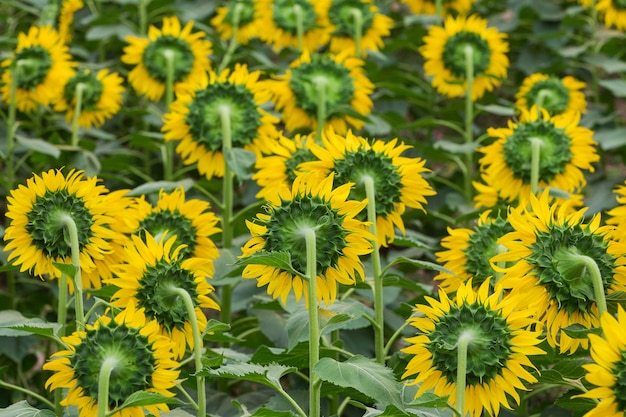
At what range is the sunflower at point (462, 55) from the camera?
303cm

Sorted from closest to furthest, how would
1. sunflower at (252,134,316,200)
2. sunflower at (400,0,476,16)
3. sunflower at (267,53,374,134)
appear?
sunflower at (252,134,316,200) < sunflower at (267,53,374,134) < sunflower at (400,0,476,16)

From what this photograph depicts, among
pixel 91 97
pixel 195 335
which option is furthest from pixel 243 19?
pixel 195 335

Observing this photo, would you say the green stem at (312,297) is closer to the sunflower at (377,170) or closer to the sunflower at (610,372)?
the sunflower at (377,170)

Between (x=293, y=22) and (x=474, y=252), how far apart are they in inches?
60.5

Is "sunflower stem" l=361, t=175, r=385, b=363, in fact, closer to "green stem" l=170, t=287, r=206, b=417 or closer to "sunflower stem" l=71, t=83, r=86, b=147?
"green stem" l=170, t=287, r=206, b=417

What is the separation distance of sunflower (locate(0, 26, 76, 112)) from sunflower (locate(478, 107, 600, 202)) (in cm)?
133

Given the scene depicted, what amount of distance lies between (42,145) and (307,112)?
74 cm

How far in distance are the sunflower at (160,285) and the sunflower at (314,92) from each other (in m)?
0.98

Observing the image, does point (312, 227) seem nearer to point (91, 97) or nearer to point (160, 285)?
point (160, 285)

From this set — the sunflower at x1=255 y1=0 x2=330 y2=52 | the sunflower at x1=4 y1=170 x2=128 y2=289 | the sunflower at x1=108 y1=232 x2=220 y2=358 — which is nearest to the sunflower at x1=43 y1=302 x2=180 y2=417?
the sunflower at x1=108 y1=232 x2=220 y2=358

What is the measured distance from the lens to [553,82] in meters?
2.93

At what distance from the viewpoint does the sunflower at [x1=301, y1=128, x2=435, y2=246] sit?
5.98 ft

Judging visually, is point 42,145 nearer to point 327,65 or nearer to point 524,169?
point 327,65

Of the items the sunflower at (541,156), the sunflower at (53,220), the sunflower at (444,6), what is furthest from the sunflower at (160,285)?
the sunflower at (444,6)
